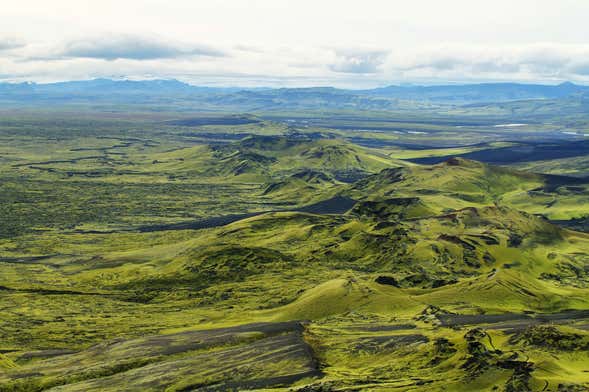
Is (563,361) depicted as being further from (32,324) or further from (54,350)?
(32,324)

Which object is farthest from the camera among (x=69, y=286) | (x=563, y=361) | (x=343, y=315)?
(x=69, y=286)

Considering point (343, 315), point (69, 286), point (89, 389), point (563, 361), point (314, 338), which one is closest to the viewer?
point (89, 389)

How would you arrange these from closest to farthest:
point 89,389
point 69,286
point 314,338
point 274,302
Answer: point 89,389
point 314,338
point 274,302
point 69,286

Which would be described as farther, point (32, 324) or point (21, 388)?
point (32, 324)

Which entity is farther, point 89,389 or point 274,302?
point 274,302

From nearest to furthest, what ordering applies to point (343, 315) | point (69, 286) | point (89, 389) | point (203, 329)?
point (89, 389), point (203, 329), point (343, 315), point (69, 286)

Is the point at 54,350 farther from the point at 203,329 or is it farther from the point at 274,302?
the point at 274,302

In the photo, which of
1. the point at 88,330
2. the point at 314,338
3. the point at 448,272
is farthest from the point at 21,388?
the point at 448,272

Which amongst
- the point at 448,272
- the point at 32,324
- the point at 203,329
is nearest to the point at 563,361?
the point at 203,329
